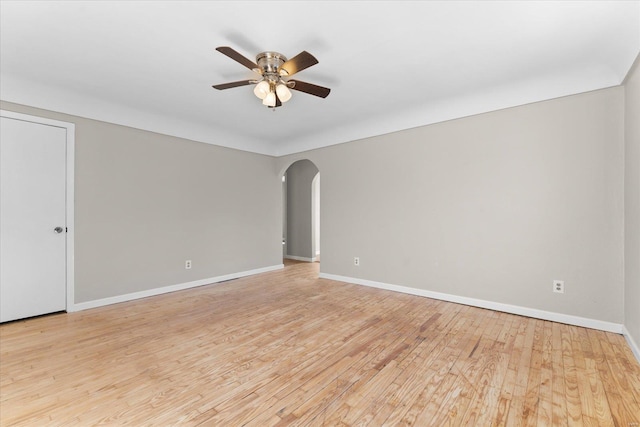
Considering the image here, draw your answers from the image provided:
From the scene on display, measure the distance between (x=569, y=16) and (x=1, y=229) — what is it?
5.33 metres

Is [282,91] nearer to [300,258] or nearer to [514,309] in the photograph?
[514,309]

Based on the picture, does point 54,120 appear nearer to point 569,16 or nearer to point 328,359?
point 328,359

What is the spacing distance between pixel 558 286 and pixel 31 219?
559cm

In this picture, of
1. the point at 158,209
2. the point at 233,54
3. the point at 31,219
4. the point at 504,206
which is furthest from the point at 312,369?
the point at 31,219

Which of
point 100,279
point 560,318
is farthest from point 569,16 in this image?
point 100,279

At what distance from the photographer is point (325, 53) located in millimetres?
2453

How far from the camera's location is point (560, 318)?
9.27 feet

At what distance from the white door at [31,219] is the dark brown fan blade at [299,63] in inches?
112

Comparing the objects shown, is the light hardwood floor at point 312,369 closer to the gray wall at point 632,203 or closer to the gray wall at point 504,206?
the gray wall at point 632,203

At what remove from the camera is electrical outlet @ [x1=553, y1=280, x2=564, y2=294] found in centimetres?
283

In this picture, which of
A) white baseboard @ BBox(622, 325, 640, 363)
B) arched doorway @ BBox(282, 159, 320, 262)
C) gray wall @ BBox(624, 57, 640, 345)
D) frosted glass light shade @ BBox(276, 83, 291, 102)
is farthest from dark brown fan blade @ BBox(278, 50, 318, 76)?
arched doorway @ BBox(282, 159, 320, 262)

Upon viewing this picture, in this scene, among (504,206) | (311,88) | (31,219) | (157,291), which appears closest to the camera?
(311,88)

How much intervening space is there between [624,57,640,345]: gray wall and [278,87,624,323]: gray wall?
0.13 metres

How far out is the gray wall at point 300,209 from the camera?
659 centimetres
